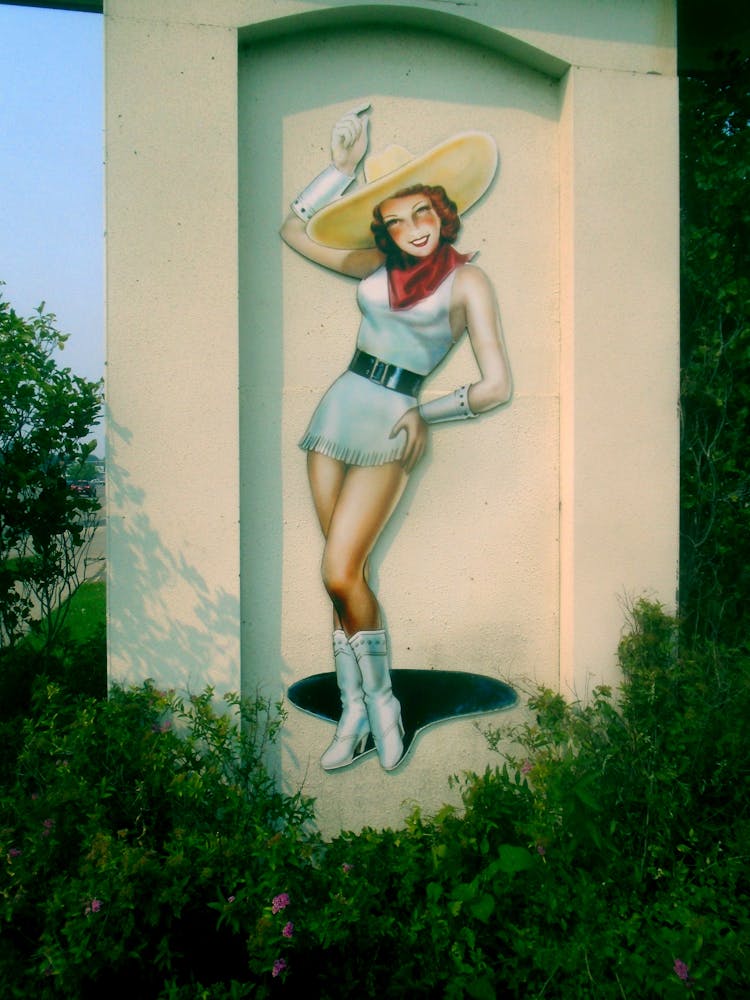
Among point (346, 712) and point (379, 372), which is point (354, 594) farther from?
point (379, 372)

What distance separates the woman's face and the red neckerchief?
0.05m

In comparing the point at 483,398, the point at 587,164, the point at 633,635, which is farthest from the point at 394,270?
the point at 633,635

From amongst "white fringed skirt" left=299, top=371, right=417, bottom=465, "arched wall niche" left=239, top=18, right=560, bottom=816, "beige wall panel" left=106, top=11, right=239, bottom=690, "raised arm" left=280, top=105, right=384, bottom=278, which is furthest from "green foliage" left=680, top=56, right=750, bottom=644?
"beige wall panel" left=106, top=11, right=239, bottom=690

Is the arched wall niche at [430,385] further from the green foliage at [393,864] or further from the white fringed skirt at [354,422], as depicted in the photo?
the green foliage at [393,864]

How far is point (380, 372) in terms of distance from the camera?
3.87 meters

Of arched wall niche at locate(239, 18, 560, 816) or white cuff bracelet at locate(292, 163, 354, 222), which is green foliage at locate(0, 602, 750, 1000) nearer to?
arched wall niche at locate(239, 18, 560, 816)

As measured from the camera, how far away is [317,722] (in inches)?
151

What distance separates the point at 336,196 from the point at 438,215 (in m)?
0.50

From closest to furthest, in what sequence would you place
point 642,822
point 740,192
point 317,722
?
point 642,822 < point 317,722 < point 740,192

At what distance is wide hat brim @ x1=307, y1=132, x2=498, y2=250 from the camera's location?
3836mm

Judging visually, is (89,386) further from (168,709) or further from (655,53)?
(655,53)

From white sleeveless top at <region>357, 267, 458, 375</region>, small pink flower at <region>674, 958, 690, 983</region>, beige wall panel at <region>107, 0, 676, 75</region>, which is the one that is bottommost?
small pink flower at <region>674, 958, 690, 983</region>

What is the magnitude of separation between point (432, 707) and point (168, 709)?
1.24 metres

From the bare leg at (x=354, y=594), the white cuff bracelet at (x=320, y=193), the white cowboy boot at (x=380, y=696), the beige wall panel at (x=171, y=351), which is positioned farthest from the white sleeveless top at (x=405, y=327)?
the white cowboy boot at (x=380, y=696)
